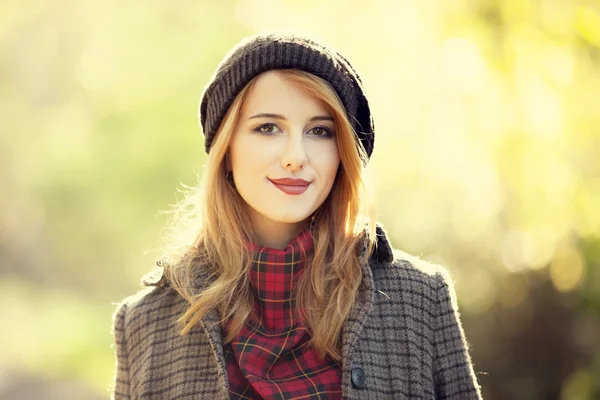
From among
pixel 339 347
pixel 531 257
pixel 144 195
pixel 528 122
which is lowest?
pixel 339 347

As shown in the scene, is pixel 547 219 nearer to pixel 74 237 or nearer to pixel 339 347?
pixel 339 347

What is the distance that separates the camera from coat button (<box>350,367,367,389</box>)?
253 cm

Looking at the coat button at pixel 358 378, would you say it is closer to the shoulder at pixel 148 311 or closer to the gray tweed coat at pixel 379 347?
the gray tweed coat at pixel 379 347

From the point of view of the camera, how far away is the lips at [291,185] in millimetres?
2648

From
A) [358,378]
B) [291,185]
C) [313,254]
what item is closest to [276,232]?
[313,254]

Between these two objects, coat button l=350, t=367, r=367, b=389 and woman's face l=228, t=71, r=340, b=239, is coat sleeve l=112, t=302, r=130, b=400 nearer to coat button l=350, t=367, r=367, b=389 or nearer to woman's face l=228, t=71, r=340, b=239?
woman's face l=228, t=71, r=340, b=239

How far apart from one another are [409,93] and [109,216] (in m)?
7.74

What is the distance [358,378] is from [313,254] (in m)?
0.46

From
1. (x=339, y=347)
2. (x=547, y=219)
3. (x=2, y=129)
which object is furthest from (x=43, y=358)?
(x=339, y=347)

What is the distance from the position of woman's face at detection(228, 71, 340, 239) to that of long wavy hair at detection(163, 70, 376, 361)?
3 cm

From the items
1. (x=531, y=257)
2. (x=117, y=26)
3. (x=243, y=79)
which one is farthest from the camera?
(x=117, y=26)

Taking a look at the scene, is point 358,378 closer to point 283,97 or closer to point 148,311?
point 148,311

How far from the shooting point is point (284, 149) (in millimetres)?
2627

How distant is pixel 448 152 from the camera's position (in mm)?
7250
